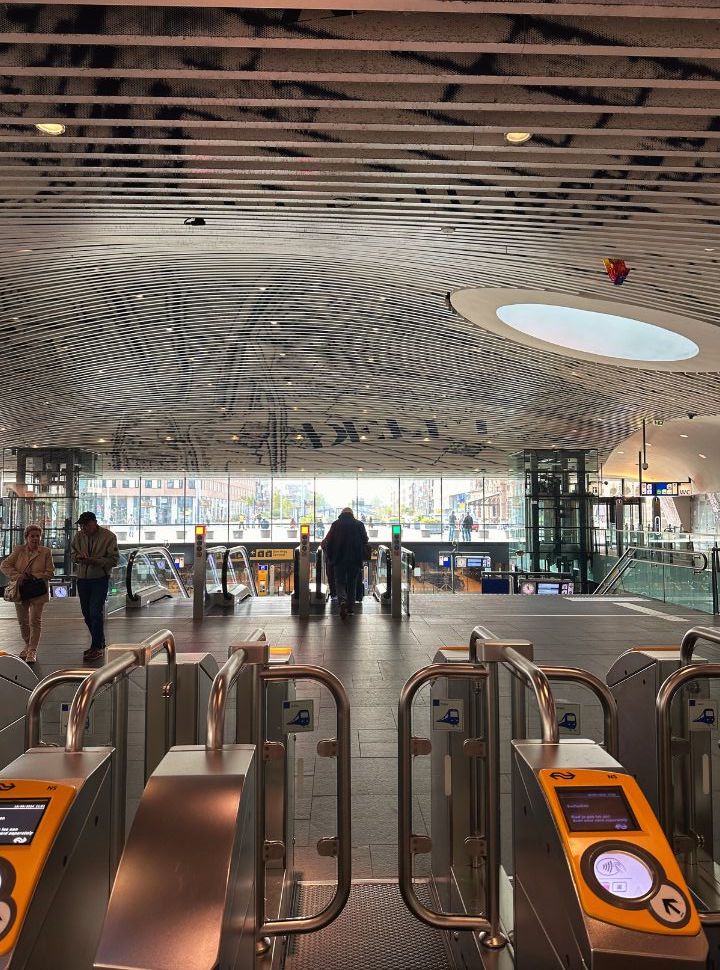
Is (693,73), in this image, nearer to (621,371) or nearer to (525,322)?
(525,322)

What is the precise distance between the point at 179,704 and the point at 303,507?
3383cm

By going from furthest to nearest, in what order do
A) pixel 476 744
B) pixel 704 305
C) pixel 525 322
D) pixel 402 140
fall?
pixel 525 322, pixel 704 305, pixel 402 140, pixel 476 744

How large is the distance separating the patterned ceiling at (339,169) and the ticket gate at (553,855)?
3.77 meters

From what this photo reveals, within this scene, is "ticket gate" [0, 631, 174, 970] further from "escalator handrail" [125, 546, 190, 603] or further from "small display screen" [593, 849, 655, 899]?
"escalator handrail" [125, 546, 190, 603]

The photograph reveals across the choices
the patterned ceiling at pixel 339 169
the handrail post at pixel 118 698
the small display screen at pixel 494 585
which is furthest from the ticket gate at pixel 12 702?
the small display screen at pixel 494 585

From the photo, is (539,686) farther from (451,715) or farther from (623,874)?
(451,715)

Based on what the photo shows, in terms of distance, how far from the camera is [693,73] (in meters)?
4.93

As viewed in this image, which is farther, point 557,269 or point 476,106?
point 557,269

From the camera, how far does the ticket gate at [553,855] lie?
1462 mm

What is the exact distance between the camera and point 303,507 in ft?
121

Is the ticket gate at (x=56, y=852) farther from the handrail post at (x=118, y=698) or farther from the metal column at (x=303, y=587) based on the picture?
the metal column at (x=303, y=587)

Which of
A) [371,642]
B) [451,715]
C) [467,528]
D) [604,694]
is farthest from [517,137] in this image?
[467,528]

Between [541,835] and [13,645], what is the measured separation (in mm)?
8874

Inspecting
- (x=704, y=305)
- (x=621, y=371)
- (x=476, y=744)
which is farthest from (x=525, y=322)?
(x=476, y=744)
